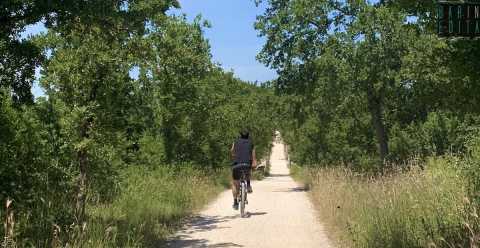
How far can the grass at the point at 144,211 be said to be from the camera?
24.2ft

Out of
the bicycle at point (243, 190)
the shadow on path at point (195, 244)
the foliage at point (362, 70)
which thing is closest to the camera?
the shadow on path at point (195, 244)

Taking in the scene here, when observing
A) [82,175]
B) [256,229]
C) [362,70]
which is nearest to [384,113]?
[362,70]

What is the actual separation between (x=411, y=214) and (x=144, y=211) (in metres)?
5.36

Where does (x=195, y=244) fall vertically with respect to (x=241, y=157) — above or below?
below

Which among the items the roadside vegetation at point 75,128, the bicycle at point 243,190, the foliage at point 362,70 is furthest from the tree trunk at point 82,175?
the foliage at point 362,70

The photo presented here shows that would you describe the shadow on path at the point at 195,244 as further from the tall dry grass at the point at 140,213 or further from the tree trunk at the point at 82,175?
the tree trunk at the point at 82,175

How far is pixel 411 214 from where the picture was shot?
732 cm

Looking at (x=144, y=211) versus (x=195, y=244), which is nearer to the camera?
(x=195, y=244)

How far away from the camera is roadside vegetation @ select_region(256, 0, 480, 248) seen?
242 inches

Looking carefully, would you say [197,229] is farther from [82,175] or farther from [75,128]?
[75,128]

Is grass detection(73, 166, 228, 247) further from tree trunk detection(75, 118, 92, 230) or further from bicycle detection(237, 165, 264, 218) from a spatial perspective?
bicycle detection(237, 165, 264, 218)

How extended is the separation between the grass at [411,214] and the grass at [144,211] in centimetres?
326

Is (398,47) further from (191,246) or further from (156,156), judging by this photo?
(191,246)

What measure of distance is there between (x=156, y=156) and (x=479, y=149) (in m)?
12.0
